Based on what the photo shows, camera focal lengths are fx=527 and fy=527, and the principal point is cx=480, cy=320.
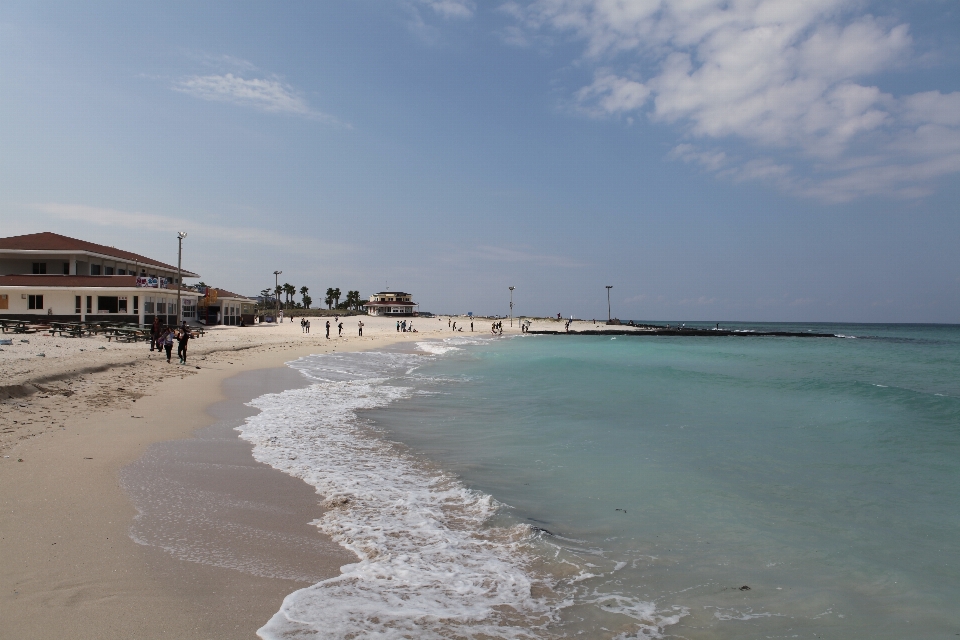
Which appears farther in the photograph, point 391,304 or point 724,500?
point 391,304

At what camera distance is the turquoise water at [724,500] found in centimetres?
416

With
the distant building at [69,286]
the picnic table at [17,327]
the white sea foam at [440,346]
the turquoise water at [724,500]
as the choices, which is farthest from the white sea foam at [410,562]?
the distant building at [69,286]

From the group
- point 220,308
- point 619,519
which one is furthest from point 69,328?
point 619,519

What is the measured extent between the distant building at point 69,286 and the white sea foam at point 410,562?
3373cm

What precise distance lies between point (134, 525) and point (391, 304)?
9811cm

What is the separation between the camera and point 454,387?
56.2 feet

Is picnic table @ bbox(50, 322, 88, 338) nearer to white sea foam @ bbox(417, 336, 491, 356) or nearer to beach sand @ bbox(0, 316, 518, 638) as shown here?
beach sand @ bbox(0, 316, 518, 638)

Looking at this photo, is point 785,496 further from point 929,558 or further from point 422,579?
point 422,579

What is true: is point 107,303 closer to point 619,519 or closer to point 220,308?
point 220,308

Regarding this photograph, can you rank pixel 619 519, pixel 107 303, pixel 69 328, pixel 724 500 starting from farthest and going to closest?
pixel 107 303
pixel 69 328
pixel 724 500
pixel 619 519

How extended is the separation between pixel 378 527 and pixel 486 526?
1.10 metres

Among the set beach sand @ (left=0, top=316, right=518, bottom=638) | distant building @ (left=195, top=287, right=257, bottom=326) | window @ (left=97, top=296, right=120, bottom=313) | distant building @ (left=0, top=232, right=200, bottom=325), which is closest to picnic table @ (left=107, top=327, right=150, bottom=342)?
distant building @ (left=0, top=232, right=200, bottom=325)

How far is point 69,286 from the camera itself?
113ft

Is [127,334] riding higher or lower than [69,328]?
lower
